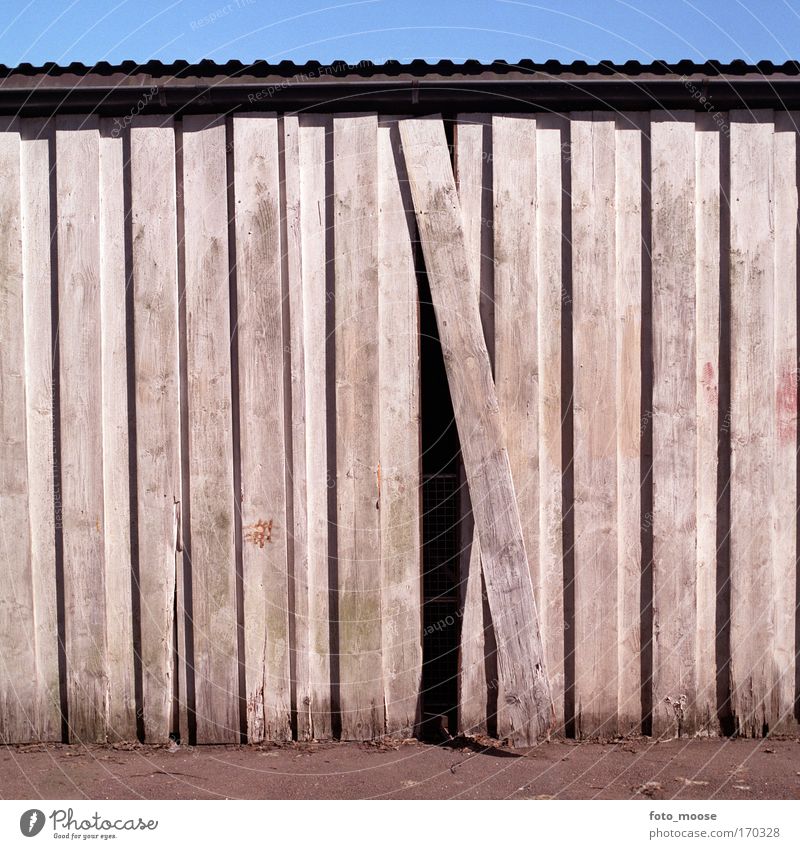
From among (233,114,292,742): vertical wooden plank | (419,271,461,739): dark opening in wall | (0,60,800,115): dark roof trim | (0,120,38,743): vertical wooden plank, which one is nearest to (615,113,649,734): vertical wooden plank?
(0,60,800,115): dark roof trim

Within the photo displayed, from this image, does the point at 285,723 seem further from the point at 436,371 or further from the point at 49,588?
the point at 436,371

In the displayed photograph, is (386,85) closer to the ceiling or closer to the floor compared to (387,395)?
closer to the ceiling

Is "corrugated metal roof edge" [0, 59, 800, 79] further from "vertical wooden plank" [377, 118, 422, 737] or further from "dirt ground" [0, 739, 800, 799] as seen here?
"dirt ground" [0, 739, 800, 799]

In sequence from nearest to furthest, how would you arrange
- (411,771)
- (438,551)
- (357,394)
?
(411,771), (357,394), (438,551)

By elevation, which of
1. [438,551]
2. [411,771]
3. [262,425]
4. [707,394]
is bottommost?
[411,771]

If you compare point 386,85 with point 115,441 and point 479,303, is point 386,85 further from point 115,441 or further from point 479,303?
point 115,441

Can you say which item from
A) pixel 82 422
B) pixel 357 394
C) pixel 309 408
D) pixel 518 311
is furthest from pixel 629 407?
pixel 82 422

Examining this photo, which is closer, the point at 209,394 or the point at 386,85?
the point at 386,85

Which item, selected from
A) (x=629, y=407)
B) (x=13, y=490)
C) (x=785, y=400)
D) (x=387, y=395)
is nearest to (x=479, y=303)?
(x=387, y=395)

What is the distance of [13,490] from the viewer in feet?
16.1

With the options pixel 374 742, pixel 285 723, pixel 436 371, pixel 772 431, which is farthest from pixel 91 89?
pixel 772 431

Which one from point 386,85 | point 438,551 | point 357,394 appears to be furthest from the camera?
point 438,551

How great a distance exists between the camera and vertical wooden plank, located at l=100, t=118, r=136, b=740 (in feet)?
15.8

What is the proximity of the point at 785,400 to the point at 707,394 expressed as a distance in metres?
0.50
